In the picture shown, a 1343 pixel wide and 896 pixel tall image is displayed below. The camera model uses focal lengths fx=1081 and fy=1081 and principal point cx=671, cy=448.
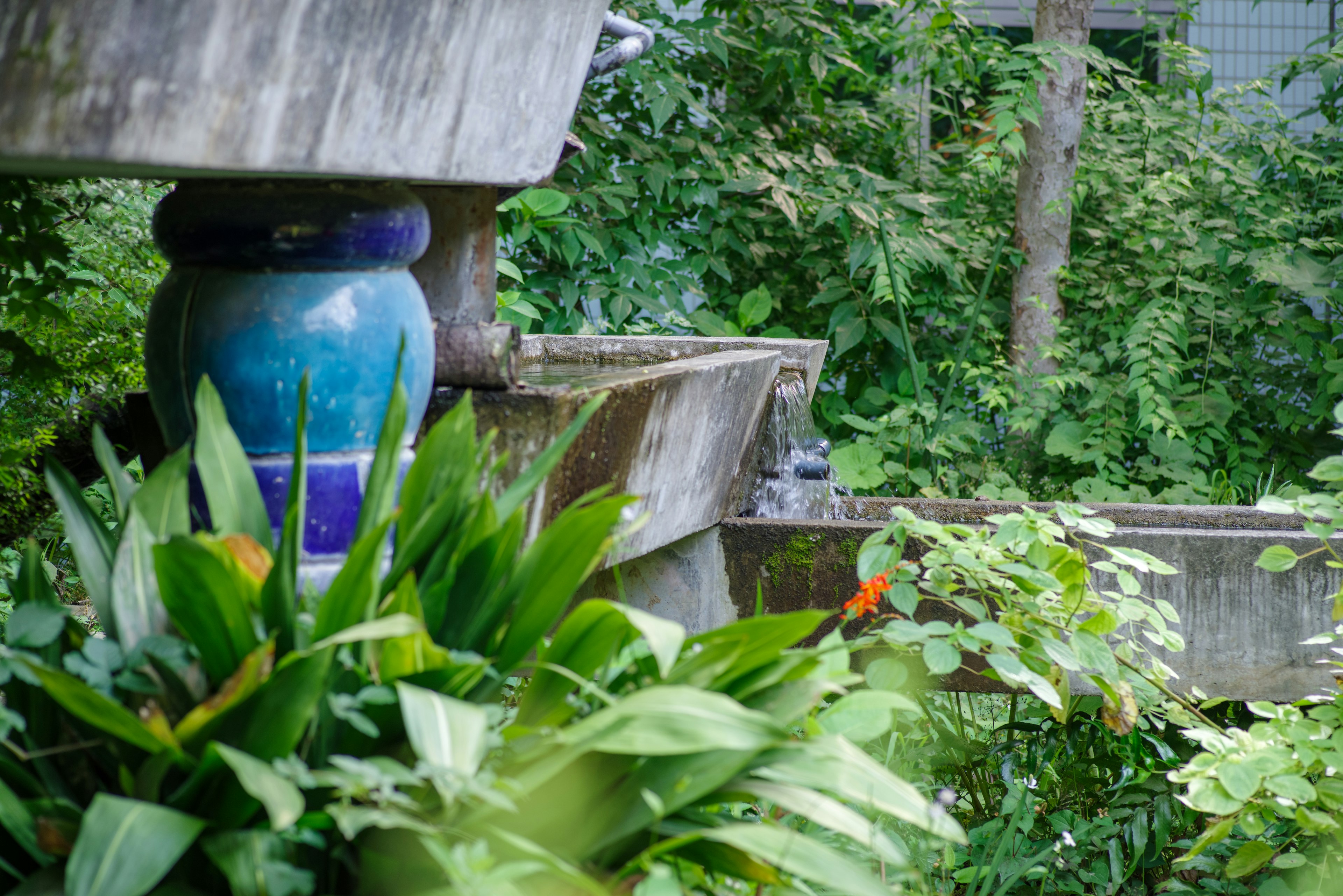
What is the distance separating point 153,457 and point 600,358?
5.73ft

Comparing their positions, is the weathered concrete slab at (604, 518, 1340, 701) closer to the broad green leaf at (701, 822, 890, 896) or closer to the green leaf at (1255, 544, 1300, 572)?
the green leaf at (1255, 544, 1300, 572)

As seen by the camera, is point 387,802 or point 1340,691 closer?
point 387,802

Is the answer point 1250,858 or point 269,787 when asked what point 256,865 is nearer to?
point 269,787

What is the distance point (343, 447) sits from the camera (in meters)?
1.46

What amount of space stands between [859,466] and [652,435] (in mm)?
2244

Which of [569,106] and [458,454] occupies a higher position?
[569,106]

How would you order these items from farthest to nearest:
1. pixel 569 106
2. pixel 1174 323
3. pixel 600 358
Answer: pixel 1174 323, pixel 600 358, pixel 569 106

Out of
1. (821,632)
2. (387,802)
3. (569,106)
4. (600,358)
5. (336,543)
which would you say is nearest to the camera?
(387,802)

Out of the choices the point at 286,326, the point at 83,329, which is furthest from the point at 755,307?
the point at 286,326

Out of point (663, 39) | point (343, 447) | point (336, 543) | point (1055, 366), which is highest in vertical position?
point (663, 39)

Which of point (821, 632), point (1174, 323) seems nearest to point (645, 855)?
point (821, 632)

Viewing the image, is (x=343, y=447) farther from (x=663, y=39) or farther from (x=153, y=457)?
(x=663, y=39)

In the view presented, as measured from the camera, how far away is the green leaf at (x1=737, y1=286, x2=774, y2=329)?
14.9 feet

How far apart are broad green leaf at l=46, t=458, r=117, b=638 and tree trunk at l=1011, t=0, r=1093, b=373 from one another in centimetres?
394
